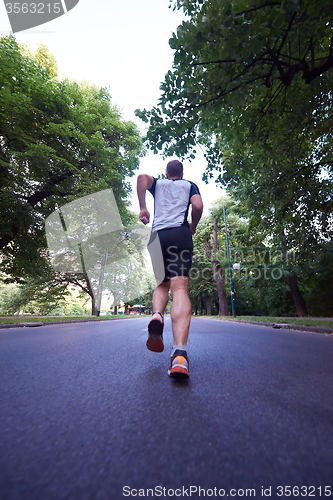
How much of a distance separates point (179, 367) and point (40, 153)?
11103 mm

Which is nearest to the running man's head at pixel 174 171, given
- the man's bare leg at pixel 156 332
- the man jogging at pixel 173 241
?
the man jogging at pixel 173 241

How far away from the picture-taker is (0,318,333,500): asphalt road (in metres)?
0.72

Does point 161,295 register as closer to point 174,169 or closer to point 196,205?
point 196,205

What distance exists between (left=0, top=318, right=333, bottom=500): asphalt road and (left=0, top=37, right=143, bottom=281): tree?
10.6 metres

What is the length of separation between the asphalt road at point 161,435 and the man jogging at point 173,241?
14.6 inches

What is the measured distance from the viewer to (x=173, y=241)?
2.37 metres

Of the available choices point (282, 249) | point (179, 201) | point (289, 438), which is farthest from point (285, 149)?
point (289, 438)

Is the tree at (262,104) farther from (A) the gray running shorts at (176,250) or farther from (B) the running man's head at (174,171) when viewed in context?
(A) the gray running shorts at (176,250)

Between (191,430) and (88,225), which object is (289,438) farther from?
(88,225)

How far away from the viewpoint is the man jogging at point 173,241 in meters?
2.13

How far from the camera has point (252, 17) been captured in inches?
143

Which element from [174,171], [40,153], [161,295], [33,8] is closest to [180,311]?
[161,295]

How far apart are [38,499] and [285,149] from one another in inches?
292

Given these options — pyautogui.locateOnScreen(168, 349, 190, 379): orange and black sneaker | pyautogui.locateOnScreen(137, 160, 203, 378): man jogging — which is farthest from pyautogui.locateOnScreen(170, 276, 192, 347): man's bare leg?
pyautogui.locateOnScreen(168, 349, 190, 379): orange and black sneaker
